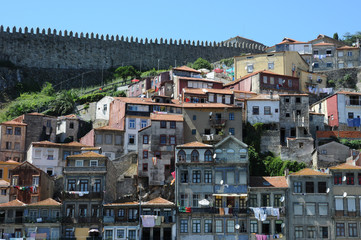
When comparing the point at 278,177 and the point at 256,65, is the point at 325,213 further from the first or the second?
the point at 256,65

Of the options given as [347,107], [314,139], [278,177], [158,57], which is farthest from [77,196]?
[158,57]

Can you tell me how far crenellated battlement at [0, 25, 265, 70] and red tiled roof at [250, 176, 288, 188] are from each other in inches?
2105

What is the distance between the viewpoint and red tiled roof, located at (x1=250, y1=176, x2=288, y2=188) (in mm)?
54188

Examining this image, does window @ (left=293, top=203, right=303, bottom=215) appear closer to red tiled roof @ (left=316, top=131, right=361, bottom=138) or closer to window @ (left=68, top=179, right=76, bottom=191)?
red tiled roof @ (left=316, top=131, right=361, bottom=138)

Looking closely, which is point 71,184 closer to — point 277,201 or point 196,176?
point 196,176

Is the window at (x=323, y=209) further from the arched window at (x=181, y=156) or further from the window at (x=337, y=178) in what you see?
the arched window at (x=181, y=156)

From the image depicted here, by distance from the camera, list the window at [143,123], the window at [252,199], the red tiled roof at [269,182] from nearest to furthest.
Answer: the window at [252,199] → the red tiled roof at [269,182] → the window at [143,123]

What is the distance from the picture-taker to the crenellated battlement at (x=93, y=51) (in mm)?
99250

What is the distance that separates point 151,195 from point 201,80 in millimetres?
22658

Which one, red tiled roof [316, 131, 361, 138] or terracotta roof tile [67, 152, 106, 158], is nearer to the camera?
terracotta roof tile [67, 152, 106, 158]

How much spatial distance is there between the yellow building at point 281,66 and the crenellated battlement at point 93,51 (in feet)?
72.1

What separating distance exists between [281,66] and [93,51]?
3364 cm

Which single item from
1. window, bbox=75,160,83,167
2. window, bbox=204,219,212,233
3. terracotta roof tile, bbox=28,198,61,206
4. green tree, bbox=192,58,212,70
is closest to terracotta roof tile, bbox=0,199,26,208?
terracotta roof tile, bbox=28,198,61,206

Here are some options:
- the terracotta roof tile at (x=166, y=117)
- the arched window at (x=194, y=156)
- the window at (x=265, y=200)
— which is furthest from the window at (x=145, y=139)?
the window at (x=265, y=200)
